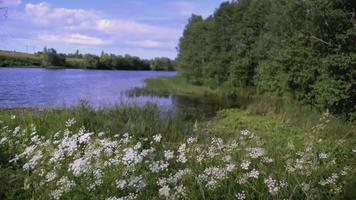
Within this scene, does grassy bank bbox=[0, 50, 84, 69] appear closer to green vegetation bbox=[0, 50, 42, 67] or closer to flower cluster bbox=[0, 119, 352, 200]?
green vegetation bbox=[0, 50, 42, 67]

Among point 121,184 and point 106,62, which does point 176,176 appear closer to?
point 121,184

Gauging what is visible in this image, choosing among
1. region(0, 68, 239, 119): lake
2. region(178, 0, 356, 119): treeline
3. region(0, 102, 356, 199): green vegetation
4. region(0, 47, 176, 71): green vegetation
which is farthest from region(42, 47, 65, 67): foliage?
region(0, 102, 356, 199): green vegetation

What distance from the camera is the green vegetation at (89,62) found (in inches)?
4586

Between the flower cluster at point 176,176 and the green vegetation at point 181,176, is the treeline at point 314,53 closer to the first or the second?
the green vegetation at point 181,176

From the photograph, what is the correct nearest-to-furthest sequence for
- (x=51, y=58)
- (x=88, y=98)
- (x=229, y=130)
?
1. (x=229, y=130)
2. (x=88, y=98)
3. (x=51, y=58)

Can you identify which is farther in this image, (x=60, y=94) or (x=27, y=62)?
(x=27, y=62)

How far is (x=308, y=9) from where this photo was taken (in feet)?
79.0

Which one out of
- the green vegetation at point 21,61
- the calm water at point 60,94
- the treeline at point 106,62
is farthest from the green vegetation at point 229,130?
the treeline at point 106,62

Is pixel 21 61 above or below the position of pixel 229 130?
below

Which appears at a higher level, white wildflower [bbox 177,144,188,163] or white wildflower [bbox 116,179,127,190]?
white wildflower [bbox 177,144,188,163]

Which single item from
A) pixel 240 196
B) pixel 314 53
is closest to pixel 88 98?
pixel 314 53

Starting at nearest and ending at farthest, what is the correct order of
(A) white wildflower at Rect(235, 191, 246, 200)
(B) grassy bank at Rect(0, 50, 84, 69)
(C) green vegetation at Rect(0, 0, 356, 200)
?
(A) white wildflower at Rect(235, 191, 246, 200), (C) green vegetation at Rect(0, 0, 356, 200), (B) grassy bank at Rect(0, 50, 84, 69)

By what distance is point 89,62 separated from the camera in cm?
12781

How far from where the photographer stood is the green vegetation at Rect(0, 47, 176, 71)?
116 meters
